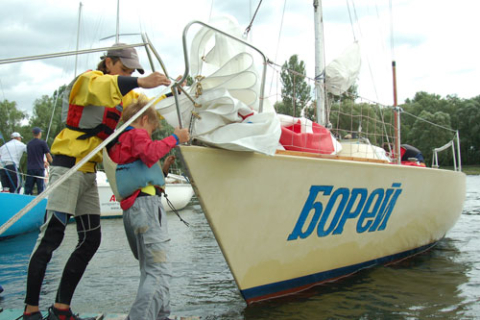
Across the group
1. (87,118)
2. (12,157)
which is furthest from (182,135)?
(12,157)

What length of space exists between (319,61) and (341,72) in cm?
40

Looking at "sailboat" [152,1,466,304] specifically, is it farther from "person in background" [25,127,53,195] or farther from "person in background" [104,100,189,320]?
"person in background" [25,127,53,195]

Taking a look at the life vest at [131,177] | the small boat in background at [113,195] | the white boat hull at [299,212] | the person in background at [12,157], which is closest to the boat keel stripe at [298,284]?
the white boat hull at [299,212]

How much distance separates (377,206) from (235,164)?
74.6 inches

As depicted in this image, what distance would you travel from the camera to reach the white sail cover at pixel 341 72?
5484mm

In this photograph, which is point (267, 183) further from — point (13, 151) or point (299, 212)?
point (13, 151)

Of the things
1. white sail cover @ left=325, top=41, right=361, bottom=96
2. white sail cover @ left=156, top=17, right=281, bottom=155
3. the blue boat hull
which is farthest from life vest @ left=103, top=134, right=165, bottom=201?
the blue boat hull

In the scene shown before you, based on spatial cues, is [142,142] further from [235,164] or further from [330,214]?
[330,214]

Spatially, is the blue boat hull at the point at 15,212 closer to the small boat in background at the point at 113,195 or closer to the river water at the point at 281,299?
the river water at the point at 281,299

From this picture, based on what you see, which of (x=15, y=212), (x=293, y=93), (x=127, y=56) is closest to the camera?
(x=127, y=56)

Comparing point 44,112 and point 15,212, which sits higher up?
point 44,112

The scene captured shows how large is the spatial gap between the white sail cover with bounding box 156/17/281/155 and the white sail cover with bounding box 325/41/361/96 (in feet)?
8.43

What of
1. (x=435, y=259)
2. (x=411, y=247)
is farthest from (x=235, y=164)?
(x=435, y=259)

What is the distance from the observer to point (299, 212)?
11.4 feet
